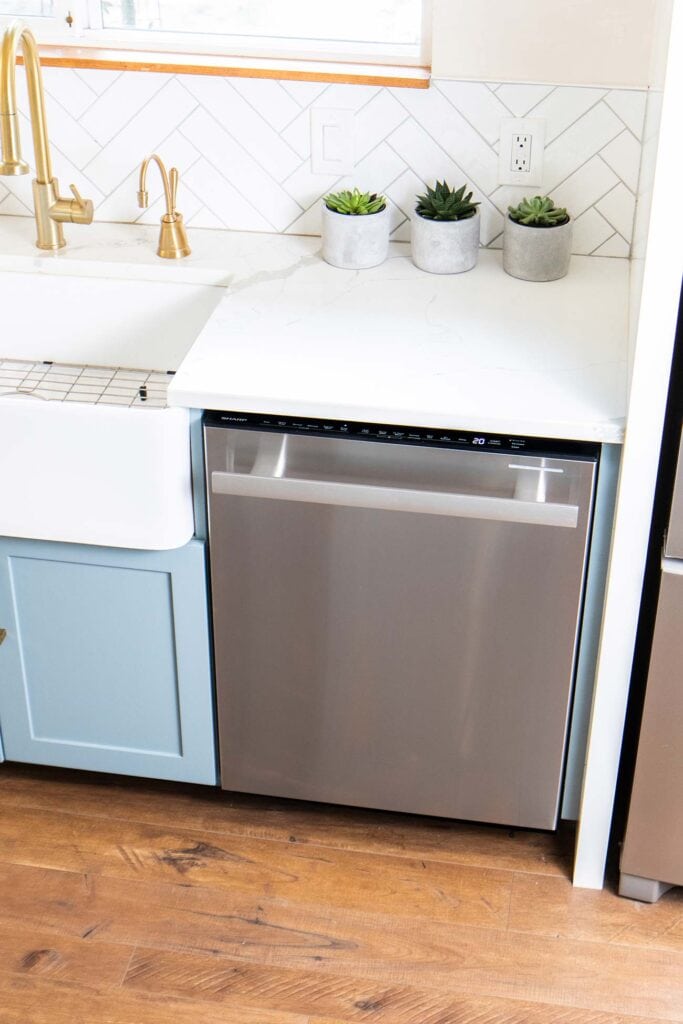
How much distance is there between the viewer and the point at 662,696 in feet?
6.08

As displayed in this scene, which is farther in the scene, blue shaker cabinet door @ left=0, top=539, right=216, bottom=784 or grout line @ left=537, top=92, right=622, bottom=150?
grout line @ left=537, top=92, right=622, bottom=150

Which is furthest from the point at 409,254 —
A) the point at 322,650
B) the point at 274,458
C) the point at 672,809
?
the point at 672,809

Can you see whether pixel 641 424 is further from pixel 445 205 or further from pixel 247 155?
pixel 247 155

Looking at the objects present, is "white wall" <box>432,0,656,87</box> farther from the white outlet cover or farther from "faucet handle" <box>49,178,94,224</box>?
"faucet handle" <box>49,178,94,224</box>

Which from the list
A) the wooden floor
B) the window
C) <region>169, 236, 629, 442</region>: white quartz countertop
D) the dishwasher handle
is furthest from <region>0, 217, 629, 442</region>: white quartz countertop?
the wooden floor

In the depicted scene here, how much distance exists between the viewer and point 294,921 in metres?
2.05

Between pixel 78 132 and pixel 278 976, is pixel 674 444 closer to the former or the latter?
pixel 278 976

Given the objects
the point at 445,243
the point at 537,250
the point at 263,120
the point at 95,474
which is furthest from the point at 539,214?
the point at 95,474

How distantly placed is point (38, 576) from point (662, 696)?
983 mm

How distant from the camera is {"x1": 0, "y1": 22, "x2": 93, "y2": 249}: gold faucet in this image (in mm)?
1886

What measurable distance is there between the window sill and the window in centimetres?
3

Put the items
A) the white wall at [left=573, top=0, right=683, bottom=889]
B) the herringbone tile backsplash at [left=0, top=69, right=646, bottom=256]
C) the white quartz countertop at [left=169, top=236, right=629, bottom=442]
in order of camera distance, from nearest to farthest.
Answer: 1. the white wall at [left=573, top=0, right=683, bottom=889]
2. the white quartz countertop at [left=169, top=236, right=629, bottom=442]
3. the herringbone tile backsplash at [left=0, top=69, right=646, bottom=256]

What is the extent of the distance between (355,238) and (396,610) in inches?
25.9

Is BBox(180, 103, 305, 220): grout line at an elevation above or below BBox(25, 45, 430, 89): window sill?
below
